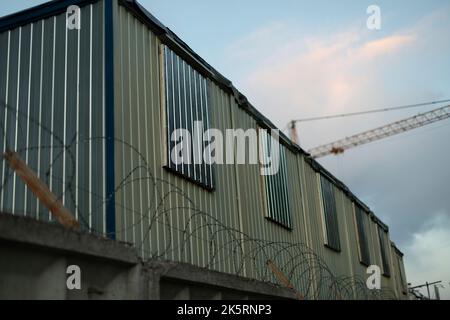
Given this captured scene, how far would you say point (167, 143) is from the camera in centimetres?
973

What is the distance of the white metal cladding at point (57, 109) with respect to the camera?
8.13 m

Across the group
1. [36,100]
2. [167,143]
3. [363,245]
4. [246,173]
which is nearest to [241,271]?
[246,173]

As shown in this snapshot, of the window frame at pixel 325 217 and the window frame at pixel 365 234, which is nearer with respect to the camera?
the window frame at pixel 325 217

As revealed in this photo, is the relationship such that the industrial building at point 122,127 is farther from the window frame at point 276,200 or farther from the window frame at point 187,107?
the window frame at point 276,200

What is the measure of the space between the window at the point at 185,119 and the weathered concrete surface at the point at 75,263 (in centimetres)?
384

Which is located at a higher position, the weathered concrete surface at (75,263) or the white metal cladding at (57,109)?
the white metal cladding at (57,109)

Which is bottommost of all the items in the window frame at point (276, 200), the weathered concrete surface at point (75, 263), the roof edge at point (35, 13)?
the weathered concrete surface at point (75, 263)

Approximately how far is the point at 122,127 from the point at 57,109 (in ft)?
3.39

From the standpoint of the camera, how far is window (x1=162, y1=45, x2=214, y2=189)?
10.0 m

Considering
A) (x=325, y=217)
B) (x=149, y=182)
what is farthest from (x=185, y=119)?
(x=325, y=217)

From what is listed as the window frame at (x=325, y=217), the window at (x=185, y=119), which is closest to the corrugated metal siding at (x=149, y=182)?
the window at (x=185, y=119)

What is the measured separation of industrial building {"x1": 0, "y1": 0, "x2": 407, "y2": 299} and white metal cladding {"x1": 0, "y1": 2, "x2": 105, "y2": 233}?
18mm

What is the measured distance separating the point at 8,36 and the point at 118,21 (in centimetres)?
208

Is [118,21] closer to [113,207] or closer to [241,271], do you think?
[113,207]
